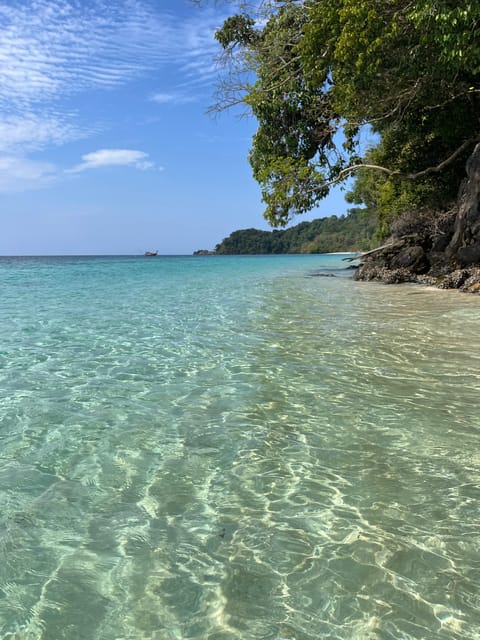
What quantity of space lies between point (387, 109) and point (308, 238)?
486ft

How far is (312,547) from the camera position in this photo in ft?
8.61

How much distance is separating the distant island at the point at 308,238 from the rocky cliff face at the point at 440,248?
93637mm

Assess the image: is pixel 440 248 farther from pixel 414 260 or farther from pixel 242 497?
pixel 242 497

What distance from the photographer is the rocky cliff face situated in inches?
677

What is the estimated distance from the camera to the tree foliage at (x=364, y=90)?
10.8 meters

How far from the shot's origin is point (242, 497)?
124 inches

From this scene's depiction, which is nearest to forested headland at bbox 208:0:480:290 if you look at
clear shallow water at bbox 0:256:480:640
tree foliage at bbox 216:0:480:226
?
tree foliage at bbox 216:0:480:226

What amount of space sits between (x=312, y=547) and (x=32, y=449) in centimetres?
246

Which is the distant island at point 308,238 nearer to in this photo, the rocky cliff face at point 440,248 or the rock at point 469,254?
the rocky cliff face at point 440,248

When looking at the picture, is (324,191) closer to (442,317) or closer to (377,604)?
(442,317)

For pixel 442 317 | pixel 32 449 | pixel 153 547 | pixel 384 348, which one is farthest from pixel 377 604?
pixel 442 317

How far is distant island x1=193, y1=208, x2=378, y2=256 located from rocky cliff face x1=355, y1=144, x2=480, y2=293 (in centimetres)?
Answer: 9364

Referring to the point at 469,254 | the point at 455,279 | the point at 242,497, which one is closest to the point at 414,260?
the point at 469,254

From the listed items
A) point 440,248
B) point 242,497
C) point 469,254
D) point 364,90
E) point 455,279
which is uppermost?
point 364,90
